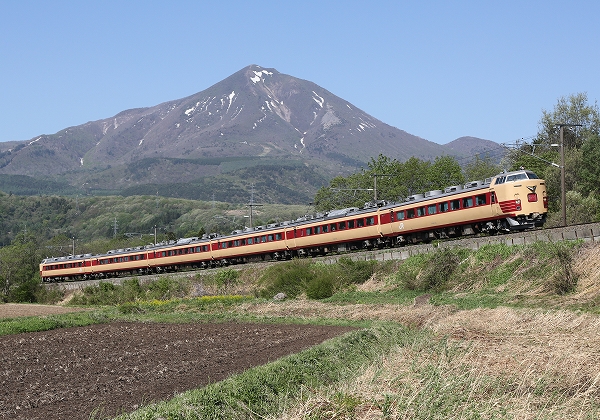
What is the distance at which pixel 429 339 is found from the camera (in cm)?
2048

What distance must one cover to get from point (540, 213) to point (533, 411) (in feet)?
108

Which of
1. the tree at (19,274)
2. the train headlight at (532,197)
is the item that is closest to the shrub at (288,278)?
the train headlight at (532,197)

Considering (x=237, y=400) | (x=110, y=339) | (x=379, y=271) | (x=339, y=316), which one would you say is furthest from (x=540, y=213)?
(x=237, y=400)

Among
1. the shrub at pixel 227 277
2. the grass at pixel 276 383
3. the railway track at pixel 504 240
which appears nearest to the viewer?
the grass at pixel 276 383

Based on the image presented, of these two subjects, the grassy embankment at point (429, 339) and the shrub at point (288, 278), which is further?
the shrub at point (288, 278)

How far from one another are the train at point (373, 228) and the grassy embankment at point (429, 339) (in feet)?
10.6

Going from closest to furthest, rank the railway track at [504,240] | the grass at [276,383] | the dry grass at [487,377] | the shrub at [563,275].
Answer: the dry grass at [487,377], the grass at [276,383], the shrub at [563,275], the railway track at [504,240]

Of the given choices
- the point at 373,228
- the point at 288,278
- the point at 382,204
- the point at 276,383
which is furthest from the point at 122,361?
the point at 382,204

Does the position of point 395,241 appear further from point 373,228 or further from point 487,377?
point 487,377

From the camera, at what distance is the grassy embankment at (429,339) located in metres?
11.8

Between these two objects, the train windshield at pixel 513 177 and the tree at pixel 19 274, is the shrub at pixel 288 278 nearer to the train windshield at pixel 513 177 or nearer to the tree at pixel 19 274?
the train windshield at pixel 513 177

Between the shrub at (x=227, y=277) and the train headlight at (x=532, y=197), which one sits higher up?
the train headlight at (x=532, y=197)

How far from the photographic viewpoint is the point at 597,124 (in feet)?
306

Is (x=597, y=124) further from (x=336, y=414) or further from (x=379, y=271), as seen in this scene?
(x=336, y=414)
